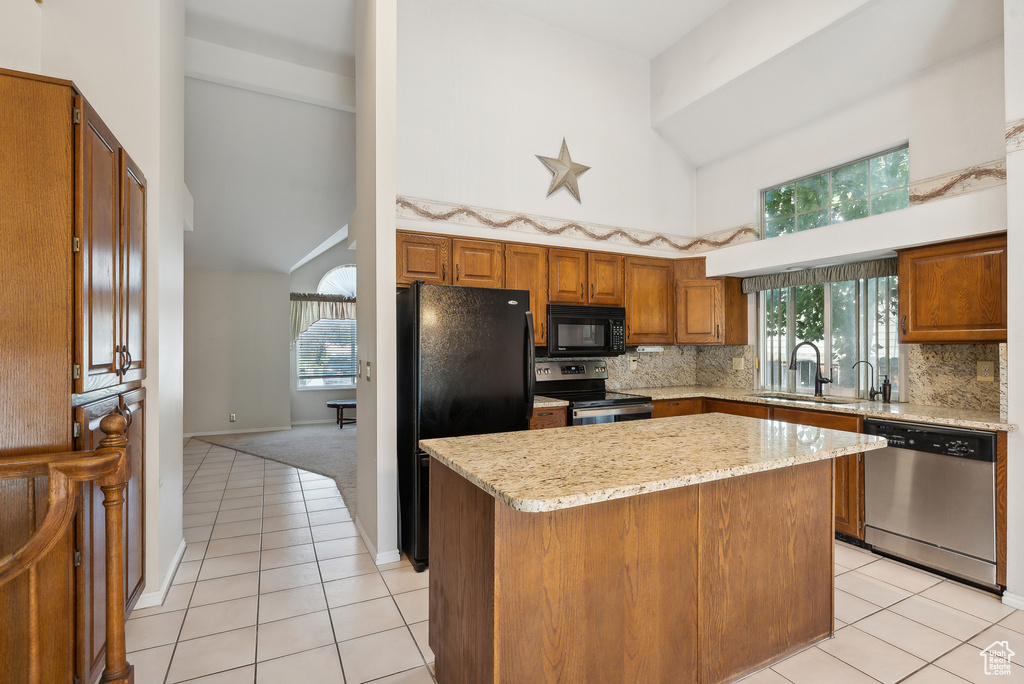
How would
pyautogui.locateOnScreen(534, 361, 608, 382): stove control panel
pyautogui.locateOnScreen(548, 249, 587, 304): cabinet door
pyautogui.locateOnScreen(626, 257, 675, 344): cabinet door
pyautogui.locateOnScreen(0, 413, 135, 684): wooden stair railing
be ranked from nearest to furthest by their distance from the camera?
pyautogui.locateOnScreen(0, 413, 135, 684): wooden stair railing < pyautogui.locateOnScreen(548, 249, 587, 304): cabinet door < pyautogui.locateOnScreen(534, 361, 608, 382): stove control panel < pyautogui.locateOnScreen(626, 257, 675, 344): cabinet door

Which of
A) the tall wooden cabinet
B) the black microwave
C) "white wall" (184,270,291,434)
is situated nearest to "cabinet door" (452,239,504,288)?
the black microwave

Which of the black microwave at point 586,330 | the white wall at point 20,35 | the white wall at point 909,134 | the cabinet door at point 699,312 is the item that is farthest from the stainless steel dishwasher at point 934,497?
the white wall at point 20,35

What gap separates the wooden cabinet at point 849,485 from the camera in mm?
3115

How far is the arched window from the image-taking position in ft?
27.3

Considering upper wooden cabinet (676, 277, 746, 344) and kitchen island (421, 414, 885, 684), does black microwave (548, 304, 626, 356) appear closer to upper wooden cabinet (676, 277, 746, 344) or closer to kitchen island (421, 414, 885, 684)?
upper wooden cabinet (676, 277, 746, 344)

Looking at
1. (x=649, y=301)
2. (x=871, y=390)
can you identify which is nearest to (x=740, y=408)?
(x=871, y=390)

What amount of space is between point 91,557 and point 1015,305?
409 centimetres

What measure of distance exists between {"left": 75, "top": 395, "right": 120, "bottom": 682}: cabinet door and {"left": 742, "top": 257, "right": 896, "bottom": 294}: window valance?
445 centimetres

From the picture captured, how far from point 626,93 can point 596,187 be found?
970 millimetres

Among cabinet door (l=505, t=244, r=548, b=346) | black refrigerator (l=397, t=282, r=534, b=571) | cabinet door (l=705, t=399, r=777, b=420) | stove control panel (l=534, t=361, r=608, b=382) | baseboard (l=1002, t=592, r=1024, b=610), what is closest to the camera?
baseboard (l=1002, t=592, r=1024, b=610)

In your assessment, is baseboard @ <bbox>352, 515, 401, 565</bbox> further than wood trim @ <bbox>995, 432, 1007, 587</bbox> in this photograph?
Yes

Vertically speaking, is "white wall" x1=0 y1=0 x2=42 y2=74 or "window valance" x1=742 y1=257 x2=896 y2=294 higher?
"white wall" x1=0 y1=0 x2=42 y2=74

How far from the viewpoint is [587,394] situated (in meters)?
4.22

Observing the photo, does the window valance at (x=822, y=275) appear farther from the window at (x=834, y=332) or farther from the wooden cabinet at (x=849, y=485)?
the wooden cabinet at (x=849, y=485)
